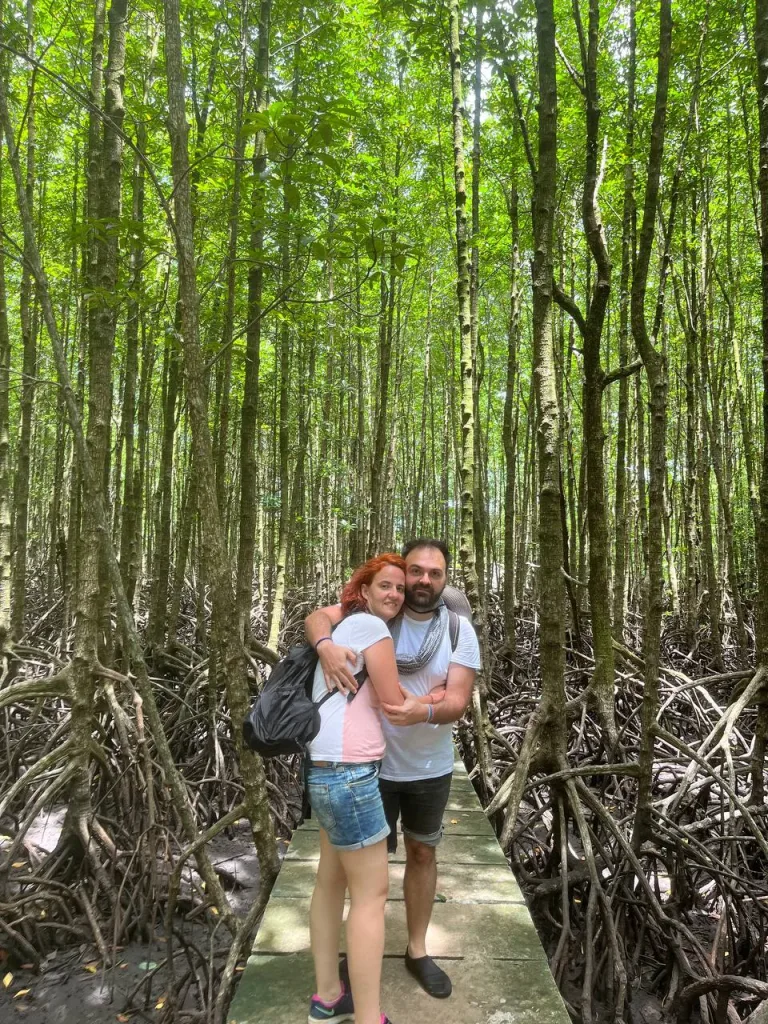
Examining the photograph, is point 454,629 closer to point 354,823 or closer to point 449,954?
point 354,823

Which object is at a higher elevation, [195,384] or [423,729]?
[195,384]

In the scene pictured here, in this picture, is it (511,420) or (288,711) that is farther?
(511,420)

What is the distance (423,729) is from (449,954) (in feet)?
2.76

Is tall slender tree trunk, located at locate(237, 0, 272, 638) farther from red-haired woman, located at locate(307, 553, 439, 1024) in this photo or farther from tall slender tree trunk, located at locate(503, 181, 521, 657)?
red-haired woman, located at locate(307, 553, 439, 1024)

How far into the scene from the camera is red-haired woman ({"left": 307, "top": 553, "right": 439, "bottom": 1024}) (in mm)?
1651

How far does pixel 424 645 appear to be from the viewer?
6.70 ft

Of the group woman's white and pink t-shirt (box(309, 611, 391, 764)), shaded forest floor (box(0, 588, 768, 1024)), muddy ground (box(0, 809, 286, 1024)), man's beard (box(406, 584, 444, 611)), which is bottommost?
muddy ground (box(0, 809, 286, 1024))

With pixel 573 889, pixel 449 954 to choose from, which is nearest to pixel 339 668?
pixel 449 954

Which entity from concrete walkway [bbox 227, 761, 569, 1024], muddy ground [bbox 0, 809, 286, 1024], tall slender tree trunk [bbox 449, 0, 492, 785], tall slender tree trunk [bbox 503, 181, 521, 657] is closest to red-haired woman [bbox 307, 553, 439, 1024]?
concrete walkway [bbox 227, 761, 569, 1024]

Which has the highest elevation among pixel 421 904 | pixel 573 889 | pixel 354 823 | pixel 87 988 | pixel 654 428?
pixel 654 428

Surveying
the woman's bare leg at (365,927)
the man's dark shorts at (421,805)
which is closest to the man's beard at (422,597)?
the man's dark shorts at (421,805)

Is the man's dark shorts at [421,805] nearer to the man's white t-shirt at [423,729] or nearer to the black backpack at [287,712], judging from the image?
the man's white t-shirt at [423,729]

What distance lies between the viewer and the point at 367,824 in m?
1.65

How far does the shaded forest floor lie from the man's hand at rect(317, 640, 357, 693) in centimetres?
176
